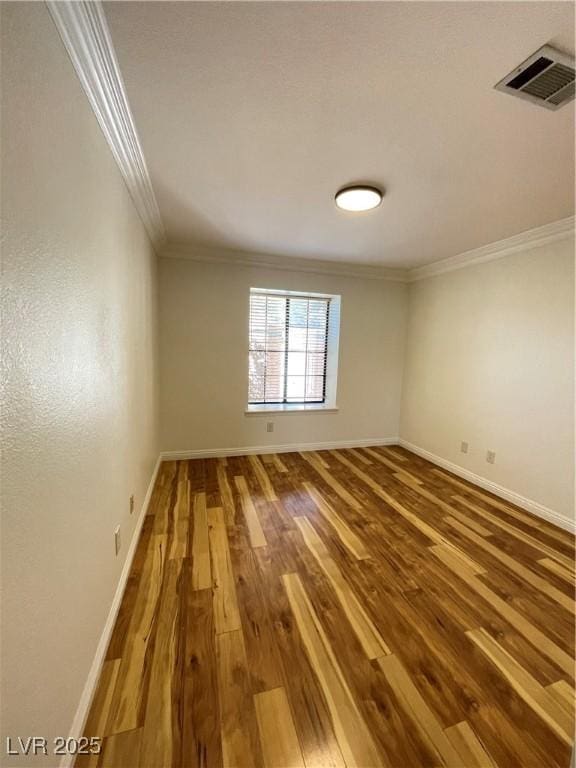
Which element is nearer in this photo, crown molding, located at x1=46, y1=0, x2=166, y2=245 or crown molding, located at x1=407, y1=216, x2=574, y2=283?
crown molding, located at x1=46, y1=0, x2=166, y2=245

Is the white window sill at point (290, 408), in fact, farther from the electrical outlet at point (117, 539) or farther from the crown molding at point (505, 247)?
the electrical outlet at point (117, 539)

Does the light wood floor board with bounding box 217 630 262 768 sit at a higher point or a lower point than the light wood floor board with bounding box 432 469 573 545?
lower

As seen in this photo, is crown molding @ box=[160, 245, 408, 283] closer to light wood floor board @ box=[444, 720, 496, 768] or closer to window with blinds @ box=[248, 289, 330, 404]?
window with blinds @ box=[248, 289, 330, 404]

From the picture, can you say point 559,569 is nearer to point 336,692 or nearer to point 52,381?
point 336,692

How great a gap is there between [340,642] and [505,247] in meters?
3.38

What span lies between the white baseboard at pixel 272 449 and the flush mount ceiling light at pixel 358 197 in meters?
2.77

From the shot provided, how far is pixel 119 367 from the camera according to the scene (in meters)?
1.60

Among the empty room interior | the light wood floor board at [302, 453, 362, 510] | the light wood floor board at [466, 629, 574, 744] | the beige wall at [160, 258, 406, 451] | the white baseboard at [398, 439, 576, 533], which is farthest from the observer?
→ the beige wall at [160, 258, 406, 451]

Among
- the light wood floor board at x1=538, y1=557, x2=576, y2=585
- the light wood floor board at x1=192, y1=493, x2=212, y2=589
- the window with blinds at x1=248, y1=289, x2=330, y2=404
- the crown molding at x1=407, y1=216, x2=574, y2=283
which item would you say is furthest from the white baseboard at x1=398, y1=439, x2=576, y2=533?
the light wood floor board at x1=192, y1=493, x2=212, y2=589

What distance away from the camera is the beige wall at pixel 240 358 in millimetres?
3361

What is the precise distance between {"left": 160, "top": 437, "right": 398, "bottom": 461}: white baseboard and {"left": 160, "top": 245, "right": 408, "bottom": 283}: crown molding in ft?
7.23

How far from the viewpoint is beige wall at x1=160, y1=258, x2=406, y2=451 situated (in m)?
3.36

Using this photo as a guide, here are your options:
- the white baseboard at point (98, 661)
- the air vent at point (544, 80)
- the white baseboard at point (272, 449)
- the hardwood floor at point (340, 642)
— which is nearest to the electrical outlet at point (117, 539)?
the white baseboard at point (98, 661)

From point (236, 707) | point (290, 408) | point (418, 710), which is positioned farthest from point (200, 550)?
point (290, 408)
